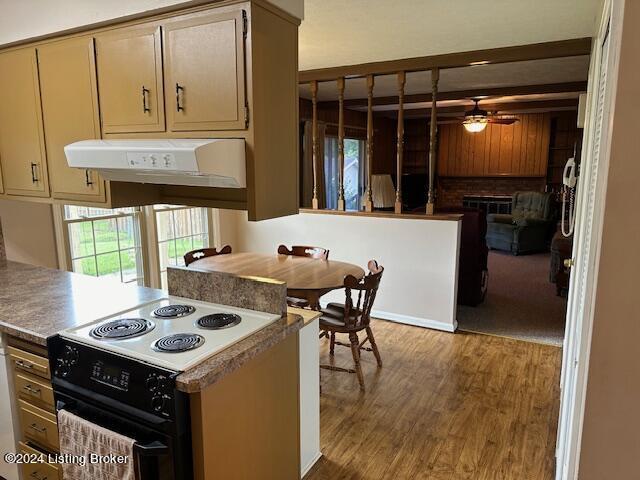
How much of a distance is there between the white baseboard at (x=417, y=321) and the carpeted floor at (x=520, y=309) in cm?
18

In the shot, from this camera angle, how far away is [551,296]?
5.28 metres

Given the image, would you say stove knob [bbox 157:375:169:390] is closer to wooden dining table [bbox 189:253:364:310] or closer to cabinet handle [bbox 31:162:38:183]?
wooden dining table [bbox 189:253:364:310]

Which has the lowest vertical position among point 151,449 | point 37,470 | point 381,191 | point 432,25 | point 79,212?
point 37,470

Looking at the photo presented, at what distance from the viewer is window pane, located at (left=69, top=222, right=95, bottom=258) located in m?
3.58

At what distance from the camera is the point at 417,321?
430cm

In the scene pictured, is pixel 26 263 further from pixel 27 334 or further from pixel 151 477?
pixel 151 477

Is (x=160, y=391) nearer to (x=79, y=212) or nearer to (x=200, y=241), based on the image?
(x=79, y=212)

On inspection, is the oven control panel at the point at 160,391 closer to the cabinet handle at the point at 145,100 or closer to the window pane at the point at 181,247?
the cabinet handle at the point at 145,100

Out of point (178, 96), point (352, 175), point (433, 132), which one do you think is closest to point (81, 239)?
point (178, 96)

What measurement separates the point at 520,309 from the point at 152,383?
442cm

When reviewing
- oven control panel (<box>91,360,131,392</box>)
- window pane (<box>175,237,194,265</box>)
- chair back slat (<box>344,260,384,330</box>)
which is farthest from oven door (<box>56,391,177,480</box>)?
window pane (<box>175,237,194,265</box>)

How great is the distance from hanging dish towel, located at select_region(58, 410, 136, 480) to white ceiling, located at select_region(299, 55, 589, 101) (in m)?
4.10

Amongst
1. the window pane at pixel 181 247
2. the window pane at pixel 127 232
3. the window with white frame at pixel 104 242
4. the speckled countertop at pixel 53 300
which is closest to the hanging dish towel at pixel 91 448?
the speckled countertop at pixel 53 300

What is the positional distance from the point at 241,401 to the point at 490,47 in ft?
11.1
